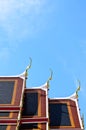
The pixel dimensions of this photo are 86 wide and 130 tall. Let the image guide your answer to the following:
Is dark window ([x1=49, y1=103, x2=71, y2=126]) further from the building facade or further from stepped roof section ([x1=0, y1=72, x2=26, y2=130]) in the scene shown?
stepped roof section ([x1=0, y1=72, x2=26, y2=130])

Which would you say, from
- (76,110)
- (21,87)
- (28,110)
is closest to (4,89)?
(21,87)

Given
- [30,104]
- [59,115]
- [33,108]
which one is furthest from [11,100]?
[59,115]

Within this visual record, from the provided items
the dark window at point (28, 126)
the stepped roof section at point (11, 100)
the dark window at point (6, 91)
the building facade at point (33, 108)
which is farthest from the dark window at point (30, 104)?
the dark window at point (28, 126)

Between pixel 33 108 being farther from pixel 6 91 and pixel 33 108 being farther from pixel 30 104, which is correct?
pixel 6 91

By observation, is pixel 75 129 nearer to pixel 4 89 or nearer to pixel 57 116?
pixel 57 116

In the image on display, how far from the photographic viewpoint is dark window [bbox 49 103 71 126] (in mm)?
30656

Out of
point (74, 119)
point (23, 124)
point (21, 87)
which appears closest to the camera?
point (23, 124)

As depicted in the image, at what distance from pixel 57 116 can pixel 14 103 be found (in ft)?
11.9

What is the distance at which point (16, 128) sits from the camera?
89.7 feet

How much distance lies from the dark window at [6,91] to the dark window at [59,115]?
3610 mm

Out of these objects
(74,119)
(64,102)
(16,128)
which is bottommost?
(16,128)

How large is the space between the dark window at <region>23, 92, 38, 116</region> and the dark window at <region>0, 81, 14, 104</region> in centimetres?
140

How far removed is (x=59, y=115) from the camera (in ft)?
105

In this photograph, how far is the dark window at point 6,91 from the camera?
31.9m
